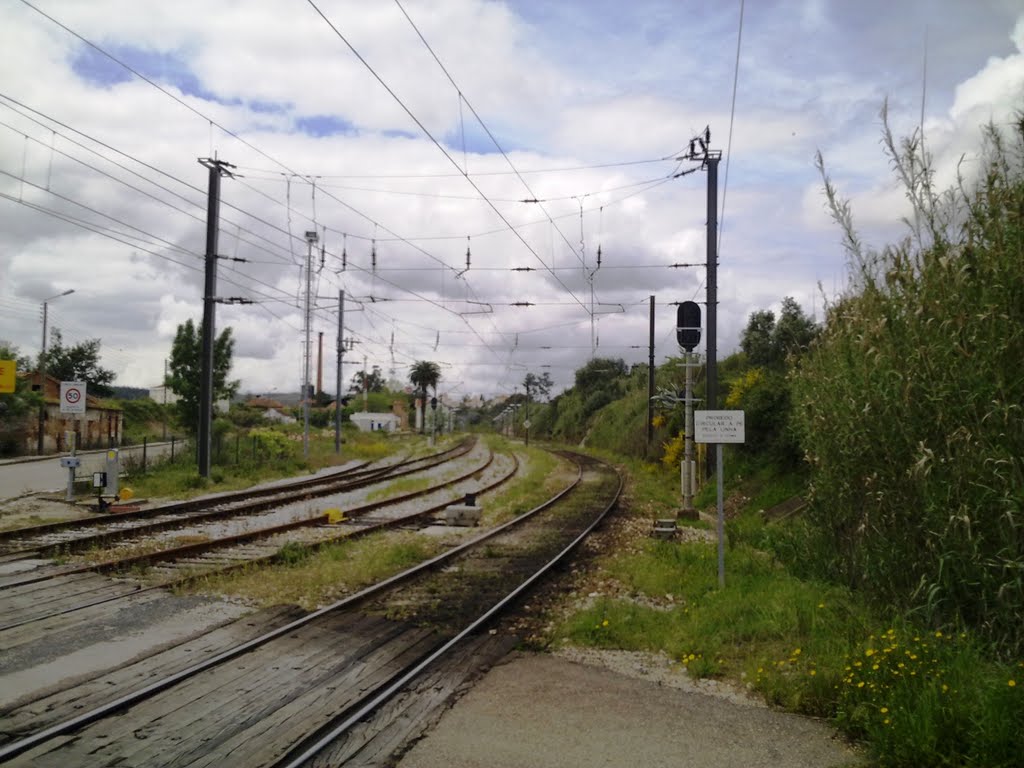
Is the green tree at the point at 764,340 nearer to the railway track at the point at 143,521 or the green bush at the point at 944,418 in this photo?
the railway track at the point at 143,521

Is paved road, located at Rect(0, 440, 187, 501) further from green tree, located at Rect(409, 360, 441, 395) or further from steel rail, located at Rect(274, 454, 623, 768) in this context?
green tree, located at Rect(409, 360, 441, 395)

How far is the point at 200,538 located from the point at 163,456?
17.5m

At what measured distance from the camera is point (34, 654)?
24.6 feet

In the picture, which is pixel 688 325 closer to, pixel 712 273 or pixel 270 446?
pixel 712 273

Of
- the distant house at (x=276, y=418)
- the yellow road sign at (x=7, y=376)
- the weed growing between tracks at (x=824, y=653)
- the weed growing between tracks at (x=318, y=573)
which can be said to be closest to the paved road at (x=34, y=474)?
the yellow road sign at (x=7, y=376)

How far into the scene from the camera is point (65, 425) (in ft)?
155

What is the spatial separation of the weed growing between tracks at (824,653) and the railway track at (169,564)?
5.44 metres

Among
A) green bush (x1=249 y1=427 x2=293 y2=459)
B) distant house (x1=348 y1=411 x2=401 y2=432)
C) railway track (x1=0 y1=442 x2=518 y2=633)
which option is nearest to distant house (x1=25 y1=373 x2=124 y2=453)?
green bush (x1=249 y1=427 x2=293 y2=459)

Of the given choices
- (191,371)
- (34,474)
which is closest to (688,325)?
(34,474)

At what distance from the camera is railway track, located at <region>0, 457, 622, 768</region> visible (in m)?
5.41

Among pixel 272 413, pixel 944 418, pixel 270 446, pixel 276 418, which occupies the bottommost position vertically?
pixel 270 446

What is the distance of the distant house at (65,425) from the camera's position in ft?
143

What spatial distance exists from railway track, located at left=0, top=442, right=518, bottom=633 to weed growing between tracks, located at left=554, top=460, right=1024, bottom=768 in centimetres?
544

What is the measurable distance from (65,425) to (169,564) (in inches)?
1600
